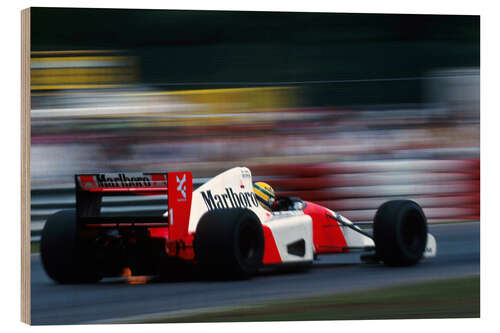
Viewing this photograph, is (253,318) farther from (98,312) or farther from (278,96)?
(278,96)

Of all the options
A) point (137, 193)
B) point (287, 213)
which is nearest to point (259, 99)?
point (137, 193)

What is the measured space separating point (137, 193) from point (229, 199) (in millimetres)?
1246

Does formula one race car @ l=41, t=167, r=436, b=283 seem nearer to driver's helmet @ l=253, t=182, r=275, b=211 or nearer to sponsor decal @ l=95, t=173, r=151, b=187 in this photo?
sponsor decal @ l=95, t=173, r=151, b=187

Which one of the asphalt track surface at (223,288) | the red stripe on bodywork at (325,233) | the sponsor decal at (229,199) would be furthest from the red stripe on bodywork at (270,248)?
the red stripe on bodywork at (325,233)

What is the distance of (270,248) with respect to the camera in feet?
39.9

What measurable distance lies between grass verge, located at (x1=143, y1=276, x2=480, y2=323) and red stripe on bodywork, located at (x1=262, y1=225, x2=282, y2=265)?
1024 mm

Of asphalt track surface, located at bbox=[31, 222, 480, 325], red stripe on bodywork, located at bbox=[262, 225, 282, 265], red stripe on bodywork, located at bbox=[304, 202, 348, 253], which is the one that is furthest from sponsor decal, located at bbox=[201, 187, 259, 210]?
red stripe on bodywork, located at bbox=[304, 202, 348, 253]

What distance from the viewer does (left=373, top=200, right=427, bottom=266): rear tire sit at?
1232 cm

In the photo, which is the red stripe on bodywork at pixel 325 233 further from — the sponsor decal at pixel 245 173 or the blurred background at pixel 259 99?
the sponsor decal at pixel 245 173

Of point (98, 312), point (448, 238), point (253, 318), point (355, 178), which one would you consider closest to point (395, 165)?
point (355, 178)

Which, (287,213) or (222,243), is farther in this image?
(287,213)

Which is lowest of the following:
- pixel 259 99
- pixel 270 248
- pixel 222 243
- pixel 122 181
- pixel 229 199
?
pixel 270 248

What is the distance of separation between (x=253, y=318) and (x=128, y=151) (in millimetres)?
1893

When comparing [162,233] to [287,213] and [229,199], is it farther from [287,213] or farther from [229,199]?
[287,213]
